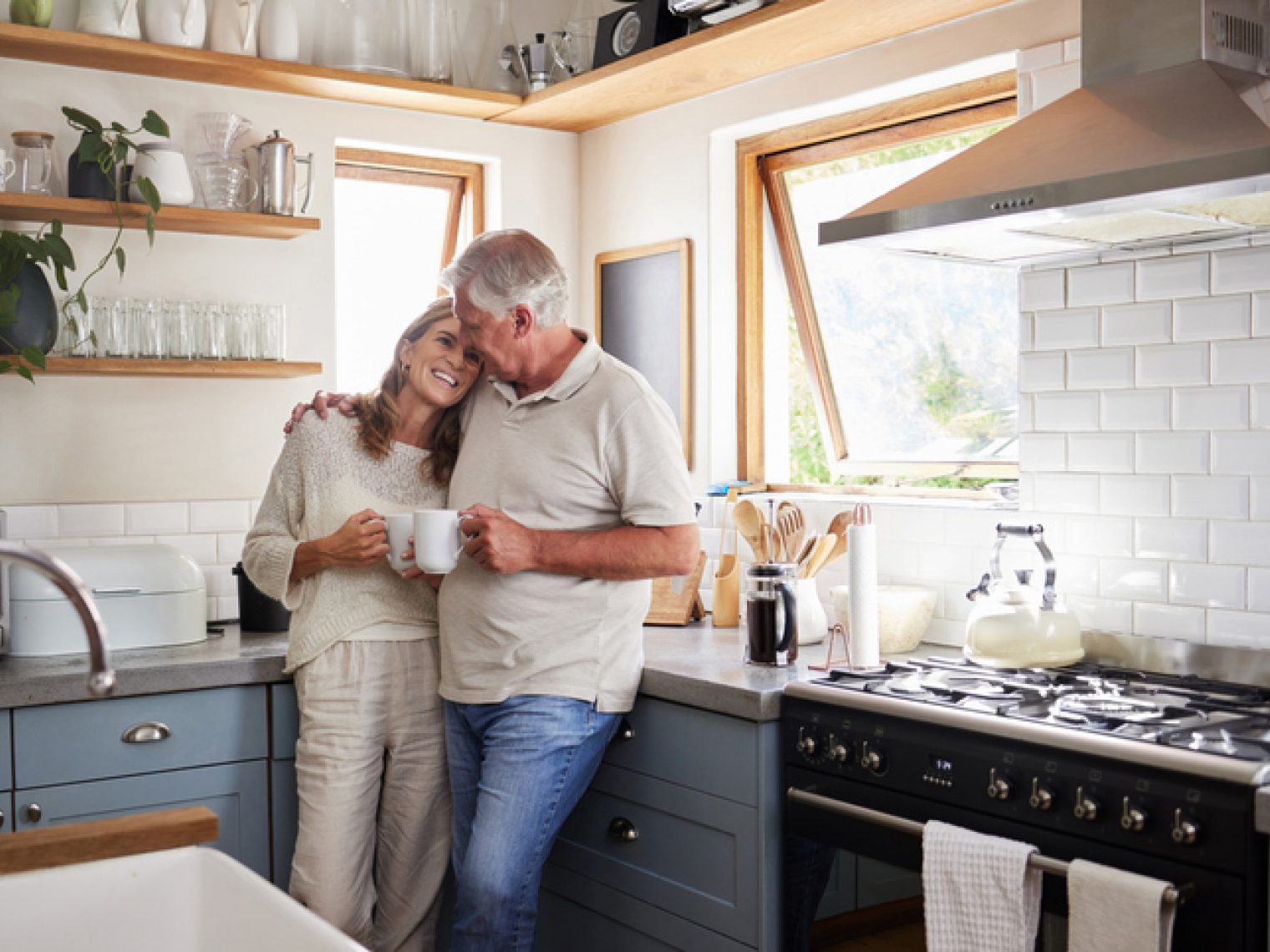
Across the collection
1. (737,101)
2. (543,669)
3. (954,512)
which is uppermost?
(737,101)

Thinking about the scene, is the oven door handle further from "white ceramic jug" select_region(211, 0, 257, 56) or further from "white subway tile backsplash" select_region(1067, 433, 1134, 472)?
"white ceramic jug" select_region(211, 0, 257, 56)

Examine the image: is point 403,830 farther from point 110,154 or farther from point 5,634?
point 110,154

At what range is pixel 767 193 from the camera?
3.72m

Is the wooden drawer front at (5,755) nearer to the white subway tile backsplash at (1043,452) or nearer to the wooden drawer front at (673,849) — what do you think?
the wooden drawer front at (673,849)

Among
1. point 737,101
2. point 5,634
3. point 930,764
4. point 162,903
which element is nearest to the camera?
point 162,903

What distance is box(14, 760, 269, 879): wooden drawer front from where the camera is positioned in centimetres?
273

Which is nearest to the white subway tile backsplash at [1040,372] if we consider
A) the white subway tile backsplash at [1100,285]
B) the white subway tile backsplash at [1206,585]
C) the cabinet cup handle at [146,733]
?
the white subway tile backsplash at [1100,285]

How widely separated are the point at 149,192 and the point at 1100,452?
7.15 ft

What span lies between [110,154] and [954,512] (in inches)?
83.0

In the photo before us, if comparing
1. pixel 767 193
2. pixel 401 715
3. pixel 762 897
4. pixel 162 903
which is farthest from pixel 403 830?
pixel 767 193

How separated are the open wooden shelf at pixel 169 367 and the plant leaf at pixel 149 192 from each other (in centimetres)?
36

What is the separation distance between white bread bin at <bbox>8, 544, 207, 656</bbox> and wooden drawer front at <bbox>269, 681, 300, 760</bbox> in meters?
0.30

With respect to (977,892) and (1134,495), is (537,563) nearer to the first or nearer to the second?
(977,892)

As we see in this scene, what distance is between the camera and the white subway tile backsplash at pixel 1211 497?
8.41 feet
